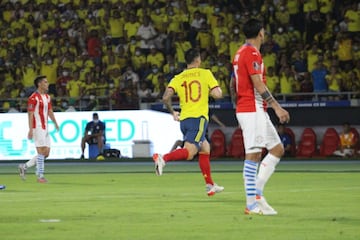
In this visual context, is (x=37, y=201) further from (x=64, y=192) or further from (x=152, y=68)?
(x=152, y=68)

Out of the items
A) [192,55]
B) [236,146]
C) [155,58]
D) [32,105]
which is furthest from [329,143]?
[192,55]

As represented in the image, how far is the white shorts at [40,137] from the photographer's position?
24.0 m

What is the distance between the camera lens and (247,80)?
44.5ft

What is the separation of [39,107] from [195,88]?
6.94 m

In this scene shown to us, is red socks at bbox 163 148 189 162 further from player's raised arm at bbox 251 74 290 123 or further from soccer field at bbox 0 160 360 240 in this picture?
player's raised arm at bbox 251 74 290 123

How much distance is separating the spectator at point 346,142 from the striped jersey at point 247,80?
1954 centimetres

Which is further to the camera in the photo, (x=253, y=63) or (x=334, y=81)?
(x=334, y=81)

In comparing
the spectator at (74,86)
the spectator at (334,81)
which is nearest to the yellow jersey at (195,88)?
the spectator at (334,81)

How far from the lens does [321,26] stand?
3594 cm

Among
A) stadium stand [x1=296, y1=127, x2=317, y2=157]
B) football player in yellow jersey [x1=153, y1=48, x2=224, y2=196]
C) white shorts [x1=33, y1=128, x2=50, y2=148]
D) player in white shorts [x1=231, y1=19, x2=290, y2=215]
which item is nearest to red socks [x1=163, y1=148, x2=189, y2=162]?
football player in yellow jersey [x1=153, y1=48, x2=224, y2=196]

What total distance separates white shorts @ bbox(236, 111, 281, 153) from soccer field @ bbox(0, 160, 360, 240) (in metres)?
0.91

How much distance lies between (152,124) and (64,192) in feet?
50.5

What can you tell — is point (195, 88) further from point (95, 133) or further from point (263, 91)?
point (95, 133)

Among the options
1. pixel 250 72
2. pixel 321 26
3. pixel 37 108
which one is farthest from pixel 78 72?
pixel 250 72
